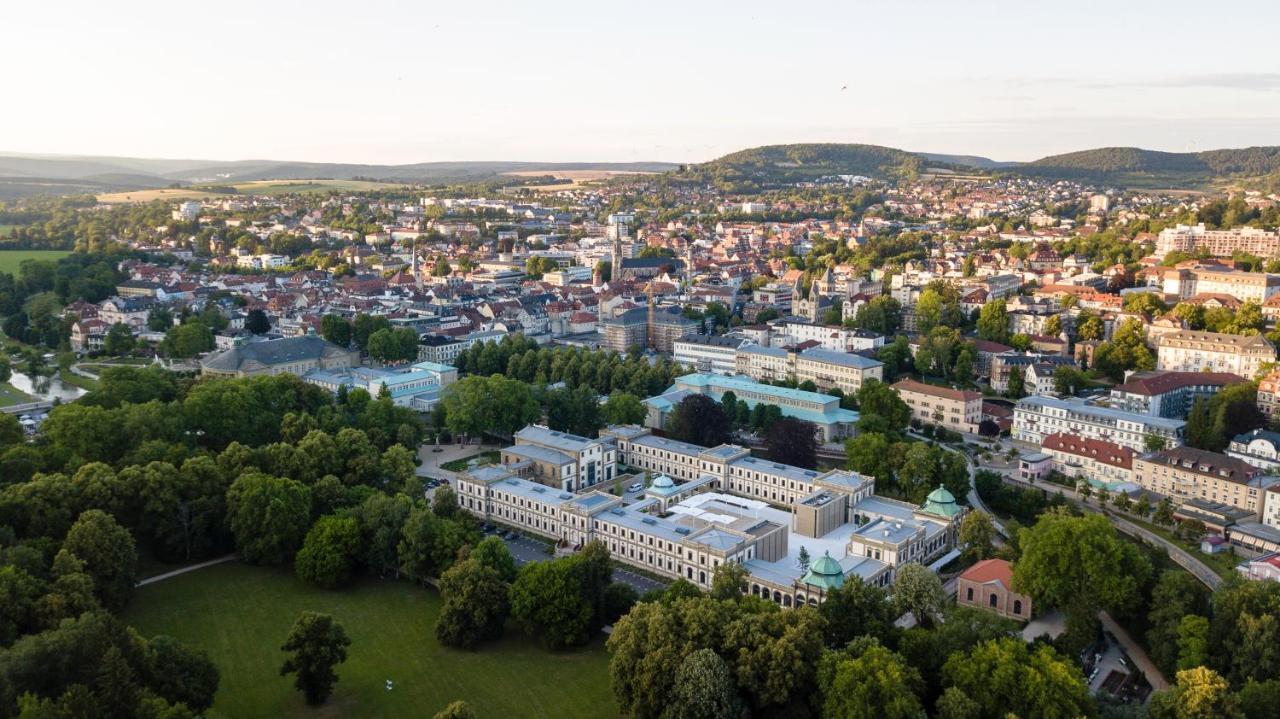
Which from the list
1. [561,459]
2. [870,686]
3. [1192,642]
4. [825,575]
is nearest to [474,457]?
[561,459]

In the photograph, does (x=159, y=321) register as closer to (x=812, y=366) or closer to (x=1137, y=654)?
(x=812, y=366)

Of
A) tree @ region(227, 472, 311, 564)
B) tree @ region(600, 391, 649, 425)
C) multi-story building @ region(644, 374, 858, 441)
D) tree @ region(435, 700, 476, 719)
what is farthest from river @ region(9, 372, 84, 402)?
tree @ region(435, 700, 476, 719)

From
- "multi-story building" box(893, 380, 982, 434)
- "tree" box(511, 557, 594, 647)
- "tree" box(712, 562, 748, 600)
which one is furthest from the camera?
"multi-story building" box(893, 380, 982, 434)

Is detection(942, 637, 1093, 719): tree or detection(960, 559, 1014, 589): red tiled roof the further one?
detection(960, 559, 1014, 589): red tiled roof

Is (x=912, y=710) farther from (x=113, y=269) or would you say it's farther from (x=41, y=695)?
(x=113, y=269)

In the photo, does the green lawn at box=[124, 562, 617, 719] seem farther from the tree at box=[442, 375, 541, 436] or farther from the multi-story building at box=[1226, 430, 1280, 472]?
the multi-story building at box=[1226, 430, 1280, 472]

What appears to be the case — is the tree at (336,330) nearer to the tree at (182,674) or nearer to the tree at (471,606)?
the tree at (471,606)
